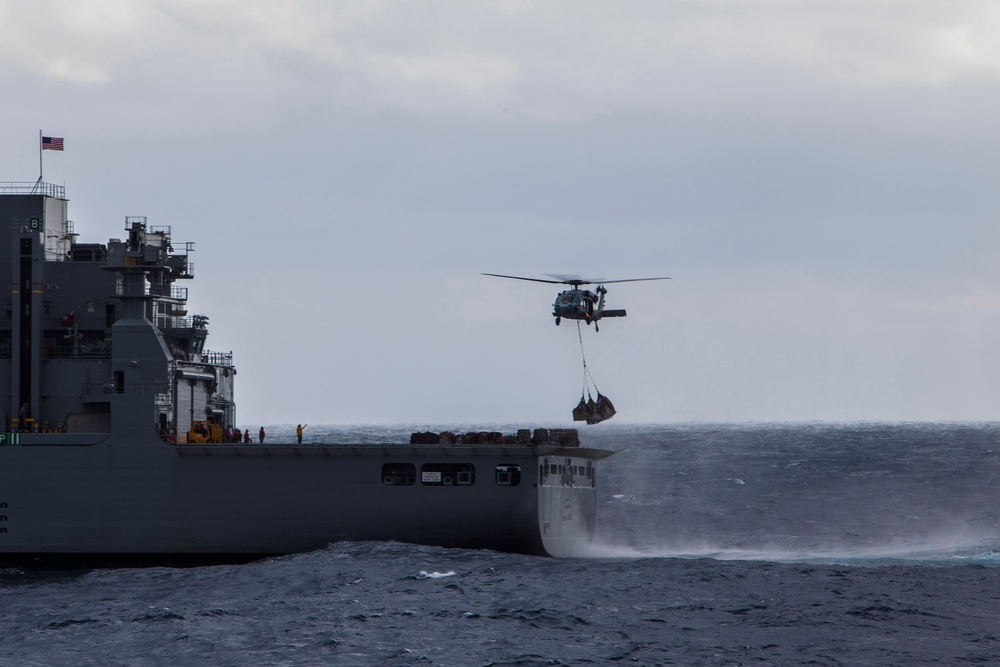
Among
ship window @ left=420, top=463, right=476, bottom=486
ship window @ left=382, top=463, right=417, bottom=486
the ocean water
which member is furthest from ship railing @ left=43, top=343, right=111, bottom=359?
ship window @ left=420, top=463, right=476, bottom=486

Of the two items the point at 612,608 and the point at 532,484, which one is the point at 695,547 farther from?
the point at 612,608

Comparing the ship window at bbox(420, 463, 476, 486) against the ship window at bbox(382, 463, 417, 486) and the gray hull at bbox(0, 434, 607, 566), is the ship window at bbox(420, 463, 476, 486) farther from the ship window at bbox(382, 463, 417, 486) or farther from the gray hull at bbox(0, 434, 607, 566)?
the ship window at bbox(382, 463, 417, 486)

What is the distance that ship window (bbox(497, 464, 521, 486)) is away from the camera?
49.3 m

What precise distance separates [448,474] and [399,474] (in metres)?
1.68

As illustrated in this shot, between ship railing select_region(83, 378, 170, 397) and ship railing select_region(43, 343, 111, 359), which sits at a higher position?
ship railing select_region(43, 343, 111, 359)

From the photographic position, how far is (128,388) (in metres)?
51.0

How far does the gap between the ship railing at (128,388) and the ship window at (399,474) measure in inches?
338

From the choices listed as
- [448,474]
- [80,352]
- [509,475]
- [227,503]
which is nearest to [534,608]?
[509,475]

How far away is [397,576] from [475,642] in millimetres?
9537

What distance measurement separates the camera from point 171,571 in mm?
48219

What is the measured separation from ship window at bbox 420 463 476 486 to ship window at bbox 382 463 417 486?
34cm

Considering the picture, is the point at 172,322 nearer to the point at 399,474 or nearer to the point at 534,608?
the point at 399,474

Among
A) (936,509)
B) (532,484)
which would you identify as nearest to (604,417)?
(532,484)

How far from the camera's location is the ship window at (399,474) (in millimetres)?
49562
